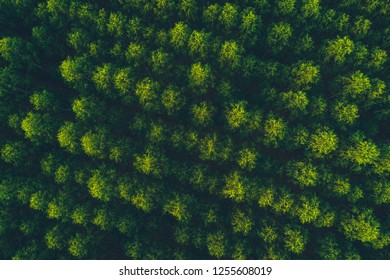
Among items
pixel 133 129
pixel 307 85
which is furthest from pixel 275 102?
pixel 133 129

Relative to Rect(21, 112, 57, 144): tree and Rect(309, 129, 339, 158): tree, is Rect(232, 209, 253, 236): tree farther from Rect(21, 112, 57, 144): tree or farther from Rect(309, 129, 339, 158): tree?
Rect(21, 112, 57, 144): tree

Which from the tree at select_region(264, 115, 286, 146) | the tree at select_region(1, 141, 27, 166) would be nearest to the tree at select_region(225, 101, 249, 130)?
the tree at select_region(264, 115, 286, 146)

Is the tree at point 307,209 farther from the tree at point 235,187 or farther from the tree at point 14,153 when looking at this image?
the tree at point 14,153

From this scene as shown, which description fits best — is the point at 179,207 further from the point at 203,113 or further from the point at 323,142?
the point at 323,142

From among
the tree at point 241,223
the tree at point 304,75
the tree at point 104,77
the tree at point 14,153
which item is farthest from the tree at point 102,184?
the tree at point 304,75

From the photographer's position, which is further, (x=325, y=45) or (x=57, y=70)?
(x=57, y=70)

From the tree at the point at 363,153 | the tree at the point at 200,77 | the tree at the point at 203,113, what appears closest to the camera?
the tree at the point at 363,153

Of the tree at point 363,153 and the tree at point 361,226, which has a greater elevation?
the tree at point 363,153

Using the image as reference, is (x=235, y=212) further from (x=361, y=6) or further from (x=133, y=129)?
(x=361, y=6)
